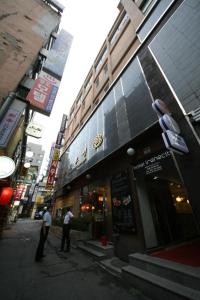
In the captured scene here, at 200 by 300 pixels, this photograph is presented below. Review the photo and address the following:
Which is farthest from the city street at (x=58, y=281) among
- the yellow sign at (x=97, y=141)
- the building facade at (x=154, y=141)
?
the yellow sign at (x=97, y=141)

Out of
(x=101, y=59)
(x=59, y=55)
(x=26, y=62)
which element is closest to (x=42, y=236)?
(x=26, y=62)

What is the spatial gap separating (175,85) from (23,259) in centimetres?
947

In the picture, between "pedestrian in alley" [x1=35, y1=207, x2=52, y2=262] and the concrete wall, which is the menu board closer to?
"pedestrian in alley" [x1=35, y1=207, x2=52, y2=262]

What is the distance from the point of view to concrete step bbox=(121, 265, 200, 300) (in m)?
2.93

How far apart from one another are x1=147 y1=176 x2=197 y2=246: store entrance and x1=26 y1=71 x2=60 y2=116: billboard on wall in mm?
6520

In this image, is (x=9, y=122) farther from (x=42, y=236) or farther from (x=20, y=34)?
(x=20, y=34)

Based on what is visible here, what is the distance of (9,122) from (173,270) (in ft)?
23.4

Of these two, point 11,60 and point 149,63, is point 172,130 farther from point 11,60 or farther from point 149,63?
point 11,60

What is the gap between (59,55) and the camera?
9219mm

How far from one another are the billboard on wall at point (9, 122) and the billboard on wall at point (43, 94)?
2.09 feet

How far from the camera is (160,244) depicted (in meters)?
6.02

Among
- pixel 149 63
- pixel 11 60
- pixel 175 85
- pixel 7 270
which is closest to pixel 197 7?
pixel 149 63

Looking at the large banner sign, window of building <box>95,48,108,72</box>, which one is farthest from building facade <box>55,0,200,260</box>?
the large banner sign

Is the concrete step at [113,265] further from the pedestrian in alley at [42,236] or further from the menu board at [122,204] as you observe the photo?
the pedestrian in alley at [42,236]
